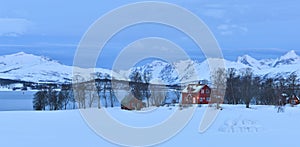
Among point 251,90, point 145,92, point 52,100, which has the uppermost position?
point 251,90

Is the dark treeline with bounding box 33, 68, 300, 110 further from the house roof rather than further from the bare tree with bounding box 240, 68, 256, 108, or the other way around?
the house roof

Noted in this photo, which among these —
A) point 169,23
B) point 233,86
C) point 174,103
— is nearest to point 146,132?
point 169,23

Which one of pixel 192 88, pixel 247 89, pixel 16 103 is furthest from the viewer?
pixel 16 103

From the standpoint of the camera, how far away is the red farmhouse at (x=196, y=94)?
29172 mm

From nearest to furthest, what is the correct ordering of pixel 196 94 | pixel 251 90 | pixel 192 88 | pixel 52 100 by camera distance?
1. pixel 192 88
2. pixel 196 94
3. pixel 52 100
4. pixel 251 90

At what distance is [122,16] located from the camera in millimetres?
9258

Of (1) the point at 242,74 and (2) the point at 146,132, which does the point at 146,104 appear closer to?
(2) the point at 146,132

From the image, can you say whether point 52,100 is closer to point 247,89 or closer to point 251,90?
point 247,89

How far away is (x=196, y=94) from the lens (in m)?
30.3

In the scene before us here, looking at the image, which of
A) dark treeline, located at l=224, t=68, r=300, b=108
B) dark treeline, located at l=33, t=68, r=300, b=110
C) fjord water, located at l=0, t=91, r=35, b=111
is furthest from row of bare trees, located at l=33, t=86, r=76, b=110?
dark treeline, located at l=224, t=68, r=300, b=108

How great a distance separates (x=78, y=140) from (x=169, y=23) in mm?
4041

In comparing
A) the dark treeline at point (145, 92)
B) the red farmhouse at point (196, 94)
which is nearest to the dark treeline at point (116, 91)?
the dark treeline at point (145, 92)

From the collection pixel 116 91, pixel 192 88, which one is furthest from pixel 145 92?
pixel 192 88

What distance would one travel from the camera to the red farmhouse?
29.2 metres
